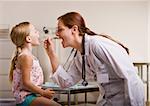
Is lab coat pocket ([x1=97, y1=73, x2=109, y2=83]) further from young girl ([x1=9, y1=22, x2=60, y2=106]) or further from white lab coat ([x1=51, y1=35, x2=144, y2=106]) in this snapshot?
young girl ([x1=9, y1=22, x2=60, y2=106])

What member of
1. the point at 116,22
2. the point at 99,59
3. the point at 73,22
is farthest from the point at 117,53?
the point at 116,22

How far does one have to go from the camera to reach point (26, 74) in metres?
1.73

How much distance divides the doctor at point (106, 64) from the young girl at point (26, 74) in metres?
0.33

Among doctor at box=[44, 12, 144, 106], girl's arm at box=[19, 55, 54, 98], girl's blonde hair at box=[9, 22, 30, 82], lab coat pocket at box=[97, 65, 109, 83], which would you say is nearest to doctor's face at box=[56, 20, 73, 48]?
doctor at box=[44, 12, 144, 106]

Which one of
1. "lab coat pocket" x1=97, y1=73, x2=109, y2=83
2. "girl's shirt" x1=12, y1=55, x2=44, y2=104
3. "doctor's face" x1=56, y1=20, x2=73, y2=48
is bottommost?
"girl's shirt" x1=12, y1=55, x2=44, y2=104

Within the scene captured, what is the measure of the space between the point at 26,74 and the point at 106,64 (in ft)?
1.82

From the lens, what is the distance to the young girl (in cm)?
173

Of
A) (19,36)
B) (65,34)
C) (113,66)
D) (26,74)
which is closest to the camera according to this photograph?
(113,66)

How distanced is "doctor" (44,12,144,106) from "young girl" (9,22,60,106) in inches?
13.1

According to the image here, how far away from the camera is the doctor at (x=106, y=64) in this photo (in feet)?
4.44

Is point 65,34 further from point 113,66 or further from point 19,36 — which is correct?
point 19,36

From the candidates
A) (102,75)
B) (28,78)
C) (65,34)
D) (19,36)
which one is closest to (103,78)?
(102,75)

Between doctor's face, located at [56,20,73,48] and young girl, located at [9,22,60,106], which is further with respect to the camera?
young girl, located at [9,22,60,106]

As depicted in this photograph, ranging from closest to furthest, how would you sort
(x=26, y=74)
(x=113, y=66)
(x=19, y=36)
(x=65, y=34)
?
(x=113, y=66)
(x=65, y=34)
(x=26, y=74)
(x=19, y=36)
